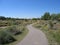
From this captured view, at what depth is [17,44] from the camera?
1424 cm

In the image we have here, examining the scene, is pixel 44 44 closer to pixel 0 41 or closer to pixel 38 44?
pixel 38 44

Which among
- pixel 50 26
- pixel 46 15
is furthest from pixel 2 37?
pixel 46 15

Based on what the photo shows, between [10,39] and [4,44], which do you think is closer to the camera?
[4,44]

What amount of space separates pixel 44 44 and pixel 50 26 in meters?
25.1

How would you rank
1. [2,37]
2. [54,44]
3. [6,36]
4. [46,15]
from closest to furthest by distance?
[54,44] → [2,37] → [6,36] → [46,15]

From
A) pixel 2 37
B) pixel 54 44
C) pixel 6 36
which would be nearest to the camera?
pixel 54 44

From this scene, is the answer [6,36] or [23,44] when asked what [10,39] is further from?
[23,44]

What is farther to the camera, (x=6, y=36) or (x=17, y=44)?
(x=6, y=36)

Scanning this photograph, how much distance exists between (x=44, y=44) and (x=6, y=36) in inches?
186

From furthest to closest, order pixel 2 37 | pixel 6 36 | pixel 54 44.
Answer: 1. pixel 6 36
2. pixel 2 37
3. pixel 54 44

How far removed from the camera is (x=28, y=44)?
558 inches

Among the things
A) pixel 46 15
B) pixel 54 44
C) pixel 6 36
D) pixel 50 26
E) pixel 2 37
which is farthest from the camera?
pixel 46 15

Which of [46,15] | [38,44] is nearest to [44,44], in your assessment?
[38,44]

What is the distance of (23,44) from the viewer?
14.2m
